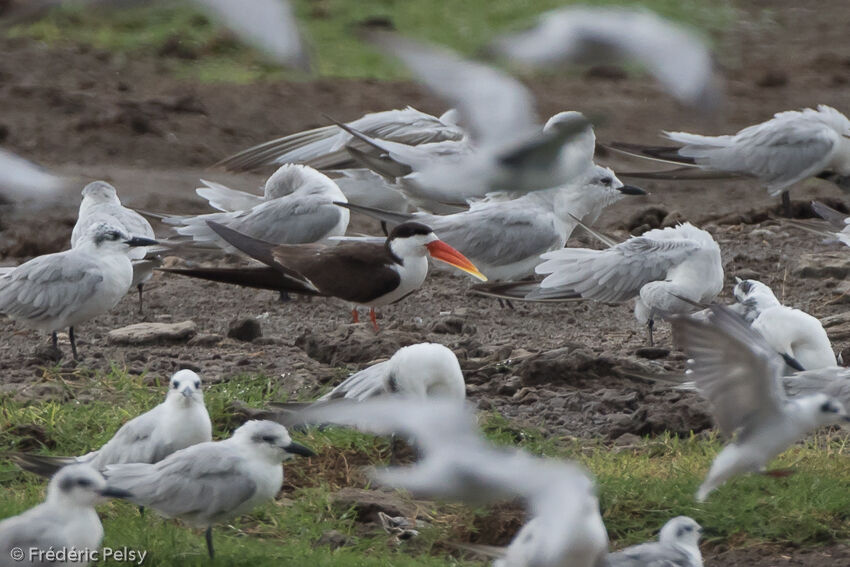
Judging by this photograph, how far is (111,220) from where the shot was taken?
28.7 feet

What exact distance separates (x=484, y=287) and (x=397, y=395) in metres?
2.53

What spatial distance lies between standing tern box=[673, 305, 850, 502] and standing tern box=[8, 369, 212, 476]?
76.3 inches

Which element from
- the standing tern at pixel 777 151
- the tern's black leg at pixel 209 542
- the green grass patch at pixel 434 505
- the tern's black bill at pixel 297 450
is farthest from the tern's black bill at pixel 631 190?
the tern's black leg at pixel 209 542

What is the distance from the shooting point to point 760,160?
33.9ft

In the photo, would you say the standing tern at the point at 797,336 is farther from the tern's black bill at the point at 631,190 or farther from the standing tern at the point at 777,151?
the standing tern at the point at 777,151

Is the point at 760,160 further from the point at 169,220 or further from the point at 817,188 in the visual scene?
the point at 169,220

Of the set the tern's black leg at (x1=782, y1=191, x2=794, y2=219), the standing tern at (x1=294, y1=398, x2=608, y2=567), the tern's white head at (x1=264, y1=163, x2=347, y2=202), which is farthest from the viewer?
the tern's black leg at (x1=782, y1=191, x2=794, y2=219)

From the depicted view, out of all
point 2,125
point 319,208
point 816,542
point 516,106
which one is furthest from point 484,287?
point 2,125

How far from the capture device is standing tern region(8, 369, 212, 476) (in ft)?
19.0

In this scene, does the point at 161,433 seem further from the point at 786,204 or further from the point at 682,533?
the point at 786,204

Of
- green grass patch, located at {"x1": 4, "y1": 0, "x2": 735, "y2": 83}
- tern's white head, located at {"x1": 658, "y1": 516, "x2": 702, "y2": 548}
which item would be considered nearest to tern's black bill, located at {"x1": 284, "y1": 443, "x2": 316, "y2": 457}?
tern's white head, located at {"x1": 658, "y1": 516, "x2": 702, "y2": 548}

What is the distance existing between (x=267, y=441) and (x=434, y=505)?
99cm

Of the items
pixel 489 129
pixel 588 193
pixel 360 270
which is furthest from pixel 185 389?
pixel 588 193

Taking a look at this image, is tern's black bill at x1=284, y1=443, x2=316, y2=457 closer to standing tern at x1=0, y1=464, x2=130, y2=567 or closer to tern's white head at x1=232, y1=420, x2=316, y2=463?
tern's white head at x1=232, y1=420, x2=316, y2=463
